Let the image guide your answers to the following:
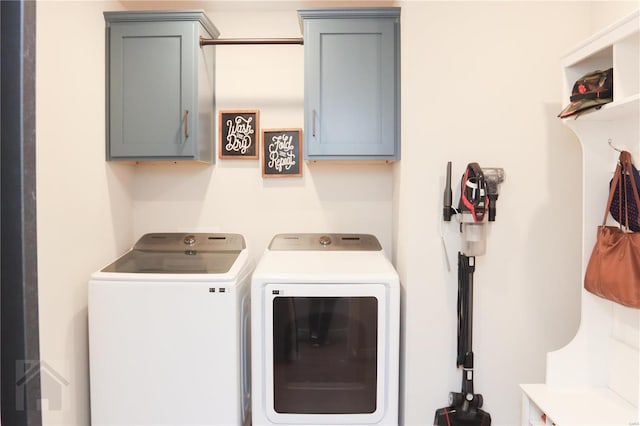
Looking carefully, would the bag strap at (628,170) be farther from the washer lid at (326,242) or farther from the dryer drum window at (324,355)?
the washer lid at (326,242)

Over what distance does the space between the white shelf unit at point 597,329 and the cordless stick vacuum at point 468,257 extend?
27cm

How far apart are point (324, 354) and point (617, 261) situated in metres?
1.25

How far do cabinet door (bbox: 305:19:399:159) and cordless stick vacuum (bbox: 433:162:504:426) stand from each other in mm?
487

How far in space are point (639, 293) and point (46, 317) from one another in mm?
2343

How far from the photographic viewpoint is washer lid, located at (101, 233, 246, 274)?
2.01 m

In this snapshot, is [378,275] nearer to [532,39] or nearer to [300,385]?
[300,385]

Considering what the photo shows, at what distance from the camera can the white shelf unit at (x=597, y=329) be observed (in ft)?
4.72

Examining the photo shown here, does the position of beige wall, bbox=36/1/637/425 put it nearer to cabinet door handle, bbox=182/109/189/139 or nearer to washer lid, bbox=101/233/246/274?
washer lid, bbox=101/233/246/274

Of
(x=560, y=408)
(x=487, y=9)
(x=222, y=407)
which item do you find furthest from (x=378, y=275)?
(x=487, y=9)

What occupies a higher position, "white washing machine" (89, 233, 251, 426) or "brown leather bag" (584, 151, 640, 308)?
"brown leather bag" (584, 151, 640, 308)

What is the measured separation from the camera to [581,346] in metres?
1.63

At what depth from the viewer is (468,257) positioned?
1838 mm

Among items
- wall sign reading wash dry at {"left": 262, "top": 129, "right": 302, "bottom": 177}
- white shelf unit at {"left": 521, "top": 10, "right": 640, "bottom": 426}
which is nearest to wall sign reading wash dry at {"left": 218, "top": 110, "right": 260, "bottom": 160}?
wall sign reading wash dry at {"left": 262, "top": 129, "right": 302, "bottom": 177}

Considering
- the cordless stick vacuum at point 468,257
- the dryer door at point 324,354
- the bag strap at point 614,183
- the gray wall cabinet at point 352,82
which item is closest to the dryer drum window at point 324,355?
the dryer door at point 324,354
